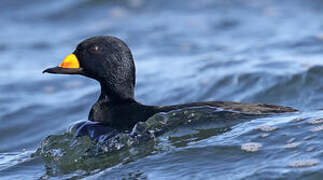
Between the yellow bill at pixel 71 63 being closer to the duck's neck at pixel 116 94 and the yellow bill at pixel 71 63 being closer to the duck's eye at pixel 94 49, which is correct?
the duck's eye at pixel 94 49

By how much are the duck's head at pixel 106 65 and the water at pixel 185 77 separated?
3.02 ft

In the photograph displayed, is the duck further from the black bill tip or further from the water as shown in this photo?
the water

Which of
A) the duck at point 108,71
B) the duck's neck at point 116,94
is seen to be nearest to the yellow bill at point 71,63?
the duck at point 108,71

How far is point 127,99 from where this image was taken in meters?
6.82

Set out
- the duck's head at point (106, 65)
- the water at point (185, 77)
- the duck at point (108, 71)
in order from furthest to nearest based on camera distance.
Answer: the duck's head at point (106, 65), the duck at point (108, 71), the water at point (185, 77)

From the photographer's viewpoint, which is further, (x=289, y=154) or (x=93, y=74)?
(x=93, y=74)

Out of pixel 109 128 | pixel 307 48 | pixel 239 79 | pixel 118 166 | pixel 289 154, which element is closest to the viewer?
pixel 289 154

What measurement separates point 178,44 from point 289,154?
7.74 meters

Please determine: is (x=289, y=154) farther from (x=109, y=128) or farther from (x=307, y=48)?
(x=307, y=48)

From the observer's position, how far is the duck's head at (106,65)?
22.1 feet

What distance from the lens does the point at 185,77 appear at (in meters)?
10.3

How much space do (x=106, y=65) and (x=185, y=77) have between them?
364cm

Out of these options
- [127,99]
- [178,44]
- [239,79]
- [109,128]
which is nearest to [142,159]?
[109,128]

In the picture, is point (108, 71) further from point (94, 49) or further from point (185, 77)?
point (185, 77)
